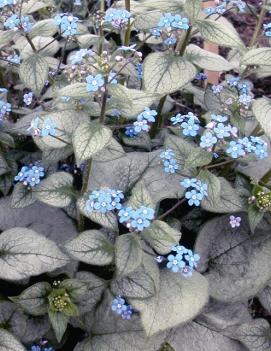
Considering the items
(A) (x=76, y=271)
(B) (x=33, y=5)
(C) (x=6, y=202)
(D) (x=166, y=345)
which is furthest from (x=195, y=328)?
(B) (x=33, y=5)

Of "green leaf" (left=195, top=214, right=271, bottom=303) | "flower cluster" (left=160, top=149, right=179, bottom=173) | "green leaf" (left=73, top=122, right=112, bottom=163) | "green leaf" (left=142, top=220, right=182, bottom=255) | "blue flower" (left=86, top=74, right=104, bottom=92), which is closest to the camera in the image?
"blue flower" (left=86, top=74, right=104, bottom=92)

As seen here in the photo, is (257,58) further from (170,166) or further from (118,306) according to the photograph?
(118,306)

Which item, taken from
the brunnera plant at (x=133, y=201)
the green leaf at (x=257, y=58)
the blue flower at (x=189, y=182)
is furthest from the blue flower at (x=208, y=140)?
the green leaf at (x=257, y=58)

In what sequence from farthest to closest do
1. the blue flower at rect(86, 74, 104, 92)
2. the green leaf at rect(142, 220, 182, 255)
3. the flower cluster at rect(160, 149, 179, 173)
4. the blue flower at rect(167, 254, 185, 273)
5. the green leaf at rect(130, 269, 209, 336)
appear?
the flower cluster at rect(160, 149, 179, 173) → the green leaf at rect(130, 269, 209, 336) → the blue flower at rect(167, 254, 185, 273) → the green leaf at rect(142, 220, 182, 255) → the blue flower at rect(86, 74, 104, 92)

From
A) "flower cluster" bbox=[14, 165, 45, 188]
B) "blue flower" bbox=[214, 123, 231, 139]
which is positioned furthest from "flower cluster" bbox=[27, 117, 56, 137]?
"blue flower" bbox=[214, 123, 231, 139]

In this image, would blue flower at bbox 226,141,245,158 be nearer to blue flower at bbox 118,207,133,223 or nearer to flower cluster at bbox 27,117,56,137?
blue flower at bbox 118,207,133,223

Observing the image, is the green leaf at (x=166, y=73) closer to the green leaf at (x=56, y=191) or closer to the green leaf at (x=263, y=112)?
the green leaf at (x=263, y=112)

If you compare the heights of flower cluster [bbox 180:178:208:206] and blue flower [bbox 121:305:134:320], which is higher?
flower cluster [bbox 180:178:208:206]

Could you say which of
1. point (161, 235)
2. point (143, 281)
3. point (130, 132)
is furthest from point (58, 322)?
point (130, 132)

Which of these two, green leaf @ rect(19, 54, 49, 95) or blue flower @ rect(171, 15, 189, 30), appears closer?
blue flower @ rect(171, 15, 189, 30)
